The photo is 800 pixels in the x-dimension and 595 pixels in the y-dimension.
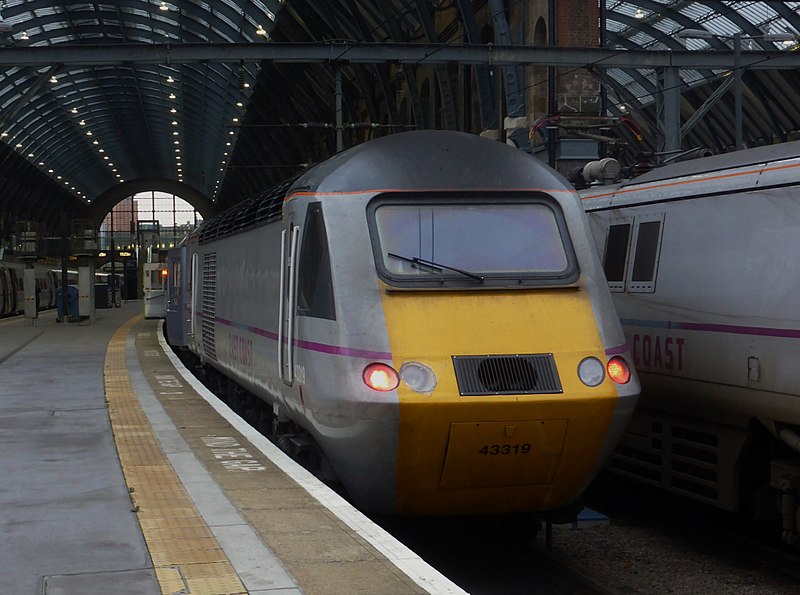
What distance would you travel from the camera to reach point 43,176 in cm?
9162

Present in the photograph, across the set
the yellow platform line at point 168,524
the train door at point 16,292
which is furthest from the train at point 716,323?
the train door at point 16,292

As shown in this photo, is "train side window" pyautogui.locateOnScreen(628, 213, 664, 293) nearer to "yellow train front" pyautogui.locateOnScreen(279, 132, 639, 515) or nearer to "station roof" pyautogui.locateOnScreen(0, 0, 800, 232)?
"yellow train front" pyautogui.locateOnScreen(279, 132, 639, 515)

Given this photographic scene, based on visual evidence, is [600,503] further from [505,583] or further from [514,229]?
[514,229]

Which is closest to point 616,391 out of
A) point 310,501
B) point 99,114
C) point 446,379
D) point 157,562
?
point 446,379

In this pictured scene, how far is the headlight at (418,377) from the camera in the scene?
7605 mm

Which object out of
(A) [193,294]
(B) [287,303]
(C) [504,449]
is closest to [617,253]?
(B) [287,303]

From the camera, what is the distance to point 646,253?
34.4 ft

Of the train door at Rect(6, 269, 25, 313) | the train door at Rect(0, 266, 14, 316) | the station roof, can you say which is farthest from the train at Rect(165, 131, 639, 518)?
the train door at Rect(6, 269, 25, 313)

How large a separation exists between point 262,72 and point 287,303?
41338mm

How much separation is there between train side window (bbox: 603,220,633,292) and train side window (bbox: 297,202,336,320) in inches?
137

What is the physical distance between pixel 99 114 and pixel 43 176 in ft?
39.4

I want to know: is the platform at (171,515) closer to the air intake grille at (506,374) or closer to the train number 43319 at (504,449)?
the train number 43319 at (504,449)

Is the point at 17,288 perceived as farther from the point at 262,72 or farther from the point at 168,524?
the point at 168,524

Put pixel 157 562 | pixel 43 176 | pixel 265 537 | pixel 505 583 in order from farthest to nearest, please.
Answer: pixel 43 176
pixel 505 583
pixel 265 537
pixel 157 562
